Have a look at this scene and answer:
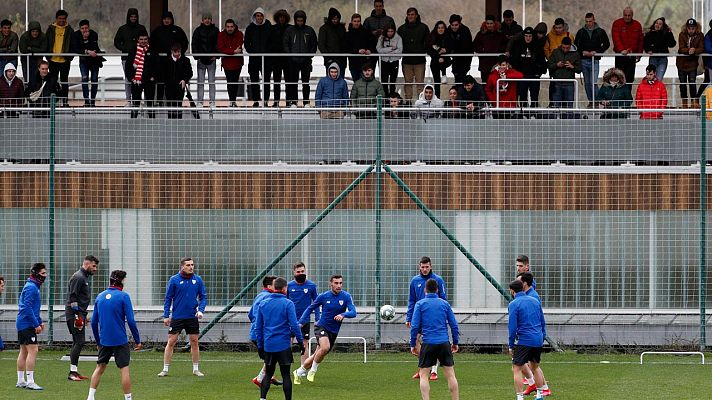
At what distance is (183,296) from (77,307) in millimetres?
1543

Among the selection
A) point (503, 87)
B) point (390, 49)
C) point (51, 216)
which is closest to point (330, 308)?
point (51, 216)

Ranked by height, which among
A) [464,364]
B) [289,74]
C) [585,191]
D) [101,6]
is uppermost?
[101,6]

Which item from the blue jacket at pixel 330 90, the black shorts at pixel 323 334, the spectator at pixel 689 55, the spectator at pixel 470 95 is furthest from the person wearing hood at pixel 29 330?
the spectator at pixel 689 55

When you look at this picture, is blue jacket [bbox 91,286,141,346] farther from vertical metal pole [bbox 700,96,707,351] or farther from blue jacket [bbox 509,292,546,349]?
vertical metal pole [bbox 700,96,707,351]

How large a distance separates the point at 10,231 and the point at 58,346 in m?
2.30

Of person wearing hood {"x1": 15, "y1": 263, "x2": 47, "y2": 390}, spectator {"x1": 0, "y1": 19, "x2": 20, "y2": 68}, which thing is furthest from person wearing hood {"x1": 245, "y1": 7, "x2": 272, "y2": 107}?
person wearing hood {"x1": 15, "y1": 263, "x2": 47, "y2": 390}

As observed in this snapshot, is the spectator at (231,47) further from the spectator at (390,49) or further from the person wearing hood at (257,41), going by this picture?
the spectator at (390,49)

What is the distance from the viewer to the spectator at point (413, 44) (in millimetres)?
25094

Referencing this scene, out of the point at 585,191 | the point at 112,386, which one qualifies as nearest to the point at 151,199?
the point at 112,386

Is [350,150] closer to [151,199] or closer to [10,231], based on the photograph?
[151,199]

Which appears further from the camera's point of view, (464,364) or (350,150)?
(350,150)

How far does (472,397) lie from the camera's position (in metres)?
16.8

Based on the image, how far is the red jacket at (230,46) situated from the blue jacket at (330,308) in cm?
789

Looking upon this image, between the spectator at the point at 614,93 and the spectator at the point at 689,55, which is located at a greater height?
the spectator at the point at 689,55
